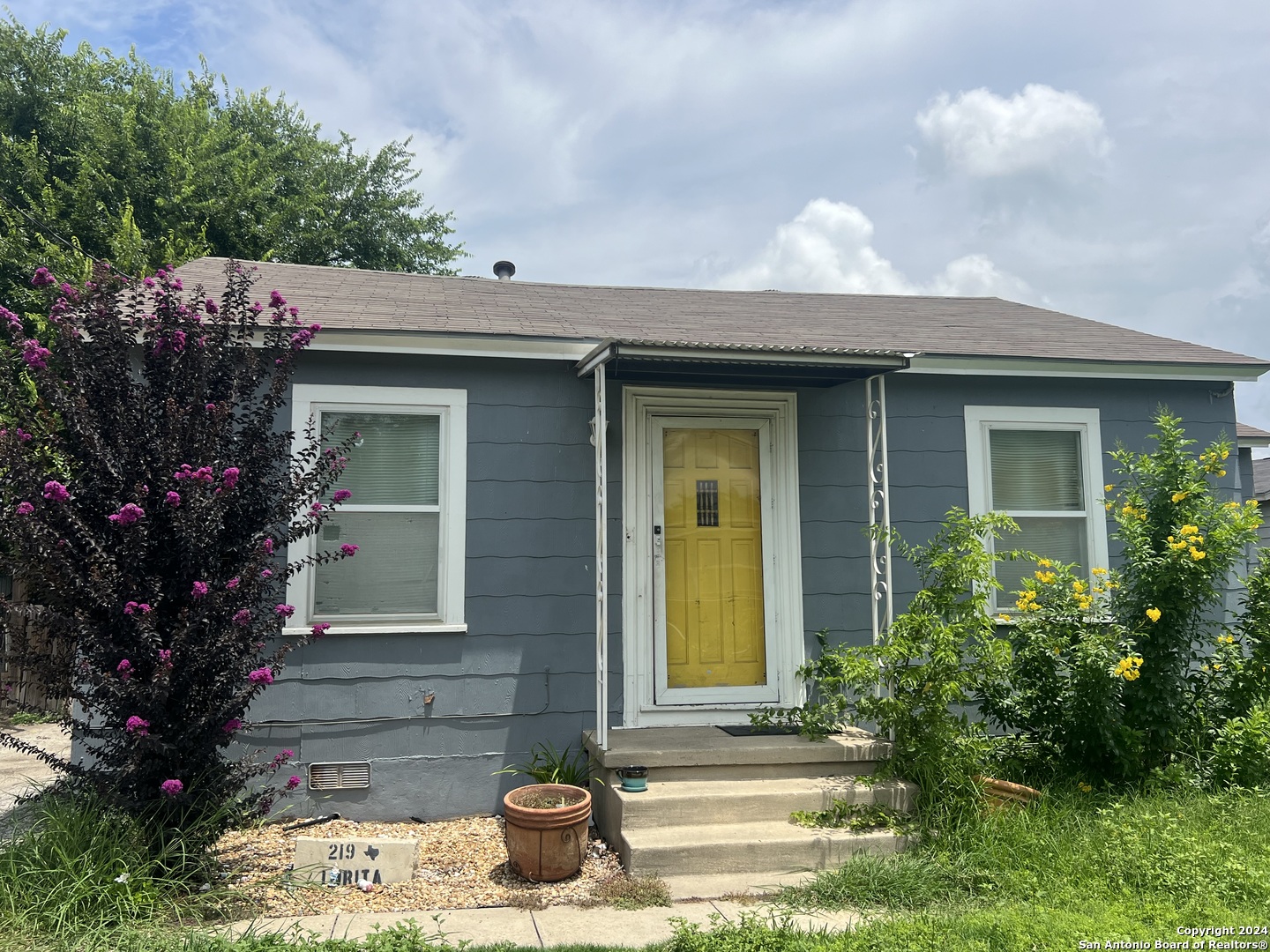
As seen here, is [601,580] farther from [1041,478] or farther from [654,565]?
[1041,478]

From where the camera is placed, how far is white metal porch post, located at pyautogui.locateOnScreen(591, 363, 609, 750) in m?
4.76

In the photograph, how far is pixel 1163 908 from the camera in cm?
334

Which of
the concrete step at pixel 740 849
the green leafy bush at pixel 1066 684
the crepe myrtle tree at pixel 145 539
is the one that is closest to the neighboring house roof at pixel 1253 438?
the green leafy bush at pixel 1066 684

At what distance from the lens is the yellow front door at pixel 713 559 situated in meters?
5.59

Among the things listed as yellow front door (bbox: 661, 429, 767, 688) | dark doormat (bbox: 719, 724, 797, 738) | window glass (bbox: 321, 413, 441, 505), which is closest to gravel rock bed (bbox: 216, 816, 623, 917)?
dark doormat (bbox: 719, 724, 797, 738)

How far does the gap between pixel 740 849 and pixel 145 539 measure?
10.3 feet

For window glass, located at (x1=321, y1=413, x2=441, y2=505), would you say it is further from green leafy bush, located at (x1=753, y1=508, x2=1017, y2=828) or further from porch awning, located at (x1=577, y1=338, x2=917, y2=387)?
green leafy bush, located at (x1=753, y1=508, x2=1017, y2=828)

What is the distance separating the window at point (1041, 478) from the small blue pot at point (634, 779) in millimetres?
3129

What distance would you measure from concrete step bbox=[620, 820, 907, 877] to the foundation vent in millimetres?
1763

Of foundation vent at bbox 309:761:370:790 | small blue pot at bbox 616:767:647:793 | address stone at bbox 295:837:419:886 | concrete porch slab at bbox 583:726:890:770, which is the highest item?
concrete porch slab at bbox 583:726:890:770

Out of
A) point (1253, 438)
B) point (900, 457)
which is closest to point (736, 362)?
point (900, 457)

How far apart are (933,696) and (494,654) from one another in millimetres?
2606

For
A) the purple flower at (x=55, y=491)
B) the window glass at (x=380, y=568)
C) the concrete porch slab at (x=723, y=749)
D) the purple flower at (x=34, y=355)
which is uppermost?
the purple flower at (x=34, y=355)

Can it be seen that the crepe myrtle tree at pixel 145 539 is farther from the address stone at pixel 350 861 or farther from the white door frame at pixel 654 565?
the white door frame at pixel 654 565
